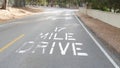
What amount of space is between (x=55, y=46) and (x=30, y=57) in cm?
275

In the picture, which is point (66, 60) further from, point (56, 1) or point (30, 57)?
point (56, 1)

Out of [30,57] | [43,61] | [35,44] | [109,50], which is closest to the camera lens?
[43,61]

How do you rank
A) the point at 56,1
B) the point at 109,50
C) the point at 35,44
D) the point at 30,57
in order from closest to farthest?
the point at 30,57 < the point at 109,50 < the point at 35,44 < the point at 56,1

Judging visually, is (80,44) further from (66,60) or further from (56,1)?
(56,1)

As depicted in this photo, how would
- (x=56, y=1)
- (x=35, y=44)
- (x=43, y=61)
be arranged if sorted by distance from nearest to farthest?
(x=43, y=61) < (x=35, y=44) < (x=56, y=1)

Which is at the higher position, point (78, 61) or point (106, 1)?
point (106, 1)

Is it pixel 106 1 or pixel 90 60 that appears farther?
pixel 106 1

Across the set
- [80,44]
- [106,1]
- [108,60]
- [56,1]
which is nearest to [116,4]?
[106,1]

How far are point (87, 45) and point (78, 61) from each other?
375 centimetres

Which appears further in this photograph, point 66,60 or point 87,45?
point 87,45

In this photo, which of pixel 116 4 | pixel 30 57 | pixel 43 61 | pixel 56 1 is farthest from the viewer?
pixel 56 1

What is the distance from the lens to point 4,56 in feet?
32.6

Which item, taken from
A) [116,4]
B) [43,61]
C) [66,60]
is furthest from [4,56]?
[116,4]

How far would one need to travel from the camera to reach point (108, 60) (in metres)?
9.61
